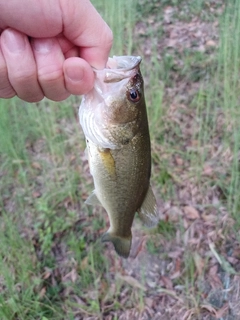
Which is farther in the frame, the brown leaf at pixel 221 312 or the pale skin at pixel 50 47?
the brown leaf at pixel 221 312

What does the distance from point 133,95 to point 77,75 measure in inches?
8.4

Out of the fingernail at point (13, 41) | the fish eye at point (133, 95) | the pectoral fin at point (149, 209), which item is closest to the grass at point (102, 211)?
the pectoral fin at point (149, 209)

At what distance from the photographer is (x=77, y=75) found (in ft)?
3.35

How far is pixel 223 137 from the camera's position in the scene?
2.62 meters

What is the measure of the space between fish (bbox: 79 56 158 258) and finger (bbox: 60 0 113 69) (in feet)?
0.16

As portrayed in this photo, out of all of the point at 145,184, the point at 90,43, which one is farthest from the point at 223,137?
the point at 90,43

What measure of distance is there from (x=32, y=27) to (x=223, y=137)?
1.96 metres

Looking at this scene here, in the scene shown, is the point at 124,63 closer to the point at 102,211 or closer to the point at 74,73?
the point at 74,73

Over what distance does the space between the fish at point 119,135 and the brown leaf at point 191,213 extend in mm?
1053

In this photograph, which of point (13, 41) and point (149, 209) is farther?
point (149, 209)

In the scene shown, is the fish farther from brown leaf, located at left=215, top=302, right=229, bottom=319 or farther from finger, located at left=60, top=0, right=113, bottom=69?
brown leaf, located at left=215, top=302, right=229, bottom=319

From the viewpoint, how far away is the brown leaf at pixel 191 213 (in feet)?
7.89

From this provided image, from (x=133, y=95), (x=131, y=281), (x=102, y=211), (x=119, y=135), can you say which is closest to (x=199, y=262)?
(x=131, y=281)

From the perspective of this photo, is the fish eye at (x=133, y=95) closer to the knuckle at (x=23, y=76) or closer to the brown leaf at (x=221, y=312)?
the knuckle at (x=23, y=76)
